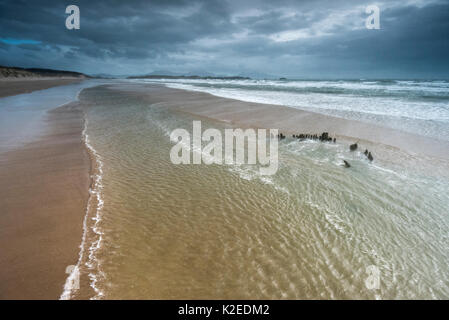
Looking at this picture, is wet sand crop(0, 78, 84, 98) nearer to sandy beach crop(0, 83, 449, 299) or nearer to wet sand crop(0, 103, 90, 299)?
wet sand crop(0, 103, 90, 299)

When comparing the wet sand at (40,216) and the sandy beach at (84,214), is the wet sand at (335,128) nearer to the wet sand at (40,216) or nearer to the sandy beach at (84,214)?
the sandy beach at (84,214)

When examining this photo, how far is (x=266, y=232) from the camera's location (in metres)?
4.83

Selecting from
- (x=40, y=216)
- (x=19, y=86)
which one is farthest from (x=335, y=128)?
(x=19, y=86)

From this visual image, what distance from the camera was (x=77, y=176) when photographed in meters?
7.07

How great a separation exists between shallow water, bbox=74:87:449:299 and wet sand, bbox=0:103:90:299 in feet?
1.50

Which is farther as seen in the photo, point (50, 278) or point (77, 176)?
point (77, 176)

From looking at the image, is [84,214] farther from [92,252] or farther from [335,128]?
[335,128]

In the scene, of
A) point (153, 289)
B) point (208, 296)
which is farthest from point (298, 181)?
point (153, 289)

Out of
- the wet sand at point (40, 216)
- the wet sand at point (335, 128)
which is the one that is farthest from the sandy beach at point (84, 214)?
the wet sand at point (335, 128)

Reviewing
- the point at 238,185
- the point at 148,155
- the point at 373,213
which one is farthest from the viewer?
the point at 148,155

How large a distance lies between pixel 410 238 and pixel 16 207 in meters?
9.18

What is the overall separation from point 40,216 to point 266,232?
520 centimetres
